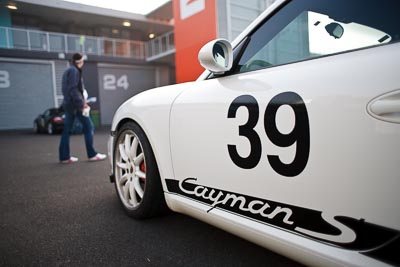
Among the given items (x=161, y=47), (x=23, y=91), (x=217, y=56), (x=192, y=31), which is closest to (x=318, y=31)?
(x=217, y=56)

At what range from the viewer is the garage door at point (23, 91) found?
15539 mm

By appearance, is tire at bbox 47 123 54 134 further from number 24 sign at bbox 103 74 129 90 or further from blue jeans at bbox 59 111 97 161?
blue jeans at bbox 59 111 97 161

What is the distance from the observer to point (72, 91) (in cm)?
453

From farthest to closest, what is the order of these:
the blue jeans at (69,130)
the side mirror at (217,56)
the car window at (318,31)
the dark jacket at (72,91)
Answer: the blue jeans at (69,130) → the dark jacket at (72,91) → the side mirror at (217,56) → the car window at (318,31)

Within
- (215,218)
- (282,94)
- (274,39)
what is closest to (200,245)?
(215,218)

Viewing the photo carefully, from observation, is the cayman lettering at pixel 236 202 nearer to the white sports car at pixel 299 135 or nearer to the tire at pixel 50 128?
the white sports car at pixel 299 135

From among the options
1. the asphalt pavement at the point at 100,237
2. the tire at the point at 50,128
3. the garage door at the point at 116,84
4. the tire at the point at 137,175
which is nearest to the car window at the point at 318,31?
the tire at the point at 137,175

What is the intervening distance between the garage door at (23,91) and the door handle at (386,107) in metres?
18.4

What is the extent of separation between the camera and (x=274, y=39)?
1449 millimetres

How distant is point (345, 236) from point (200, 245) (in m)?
0.97

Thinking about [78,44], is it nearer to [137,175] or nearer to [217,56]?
[137,175]

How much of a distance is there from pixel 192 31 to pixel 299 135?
516 cm

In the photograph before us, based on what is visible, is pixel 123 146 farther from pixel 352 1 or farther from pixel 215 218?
pixel 352 1

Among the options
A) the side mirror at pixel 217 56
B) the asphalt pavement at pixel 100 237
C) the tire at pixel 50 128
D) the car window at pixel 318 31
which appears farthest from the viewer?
the tire at pixel 50 128
